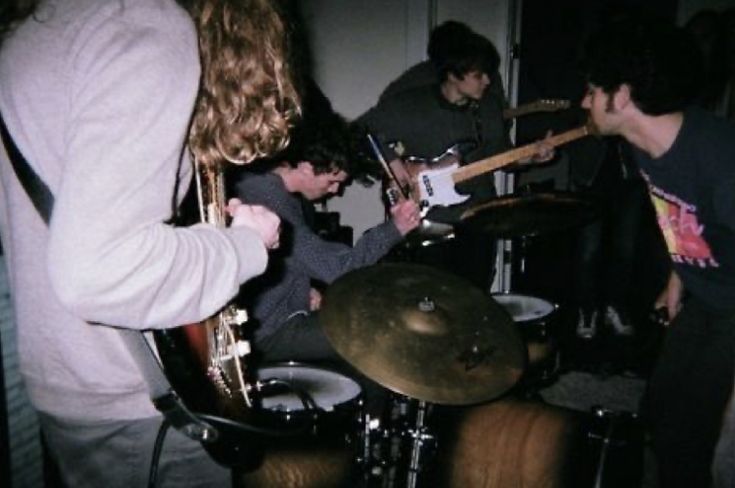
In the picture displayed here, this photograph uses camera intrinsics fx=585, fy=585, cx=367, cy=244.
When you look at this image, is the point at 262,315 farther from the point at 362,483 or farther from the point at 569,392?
the point at 569,392

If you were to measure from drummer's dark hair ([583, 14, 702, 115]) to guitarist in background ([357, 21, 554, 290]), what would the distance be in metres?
1.59

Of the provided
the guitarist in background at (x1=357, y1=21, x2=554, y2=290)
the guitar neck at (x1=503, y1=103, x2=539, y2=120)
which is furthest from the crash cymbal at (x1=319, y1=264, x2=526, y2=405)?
the guitar neck at (x1=503, y1=103, x2=539, y2=120)

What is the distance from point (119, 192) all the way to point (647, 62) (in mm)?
2118

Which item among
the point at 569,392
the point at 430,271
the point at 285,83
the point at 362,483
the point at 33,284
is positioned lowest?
the point at 569,392

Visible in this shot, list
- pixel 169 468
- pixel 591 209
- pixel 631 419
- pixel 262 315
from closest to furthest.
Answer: pixel 169 468 < pixel 631 419 < pixel 262 315 < pixel 591 209

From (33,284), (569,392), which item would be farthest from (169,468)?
(569,392)

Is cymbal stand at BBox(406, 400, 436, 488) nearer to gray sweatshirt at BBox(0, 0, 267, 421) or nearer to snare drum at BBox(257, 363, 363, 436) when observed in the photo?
snare drum at BBox(257, 363, 363, 436)

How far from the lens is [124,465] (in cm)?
111

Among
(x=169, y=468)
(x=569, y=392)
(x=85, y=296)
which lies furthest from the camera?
(x=569, y=392)

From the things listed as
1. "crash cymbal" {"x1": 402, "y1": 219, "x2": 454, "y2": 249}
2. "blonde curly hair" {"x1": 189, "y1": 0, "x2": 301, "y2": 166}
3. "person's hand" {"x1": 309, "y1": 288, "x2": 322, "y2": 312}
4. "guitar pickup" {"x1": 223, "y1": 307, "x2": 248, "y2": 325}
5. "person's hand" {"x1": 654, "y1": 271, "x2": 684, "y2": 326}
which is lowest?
"person's hand" {"x1": 309, "y1": 288, "x2": 322, "y2": 312}

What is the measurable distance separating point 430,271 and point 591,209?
1.18 meters

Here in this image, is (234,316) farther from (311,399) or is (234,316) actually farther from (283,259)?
(283,259)

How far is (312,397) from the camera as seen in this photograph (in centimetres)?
213

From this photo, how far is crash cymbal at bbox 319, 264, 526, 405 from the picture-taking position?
1.70m
